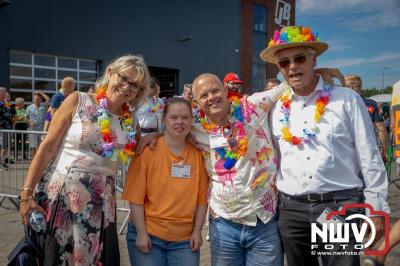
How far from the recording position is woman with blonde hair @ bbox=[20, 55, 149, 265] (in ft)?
8.46

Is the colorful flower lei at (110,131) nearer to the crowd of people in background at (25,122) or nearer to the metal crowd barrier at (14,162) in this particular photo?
the crowd of people in background at (25,122)

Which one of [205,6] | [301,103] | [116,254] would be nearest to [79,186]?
[116,254]

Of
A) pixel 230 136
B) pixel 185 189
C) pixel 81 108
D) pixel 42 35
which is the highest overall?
pixel 42 35

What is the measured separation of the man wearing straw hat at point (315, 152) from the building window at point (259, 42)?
79.1 feet

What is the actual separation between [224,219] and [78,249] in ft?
3.25

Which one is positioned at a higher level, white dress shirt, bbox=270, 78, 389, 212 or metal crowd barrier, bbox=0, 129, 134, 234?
white dress shirt, bbox=270, 78, 389, 212

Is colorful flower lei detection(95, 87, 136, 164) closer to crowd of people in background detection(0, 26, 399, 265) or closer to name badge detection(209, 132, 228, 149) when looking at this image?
crowd of people in background detection(0, 26, 399, 265)

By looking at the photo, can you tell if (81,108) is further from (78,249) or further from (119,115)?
(78,249)

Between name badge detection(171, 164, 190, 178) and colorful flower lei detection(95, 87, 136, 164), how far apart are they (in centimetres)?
33

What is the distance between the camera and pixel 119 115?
9.29 feet

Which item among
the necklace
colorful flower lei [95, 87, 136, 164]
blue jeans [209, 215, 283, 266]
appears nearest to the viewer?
the necklace

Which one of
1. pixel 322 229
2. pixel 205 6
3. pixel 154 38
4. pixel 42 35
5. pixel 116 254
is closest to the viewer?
pixel 322 229

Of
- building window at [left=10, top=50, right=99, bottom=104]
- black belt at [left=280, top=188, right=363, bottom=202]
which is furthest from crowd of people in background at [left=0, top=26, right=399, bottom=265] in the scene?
building window at [left=10, top=50, right=99, bottom=104]

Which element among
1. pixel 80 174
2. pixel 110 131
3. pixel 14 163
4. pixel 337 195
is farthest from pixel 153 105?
pixel 337 195
